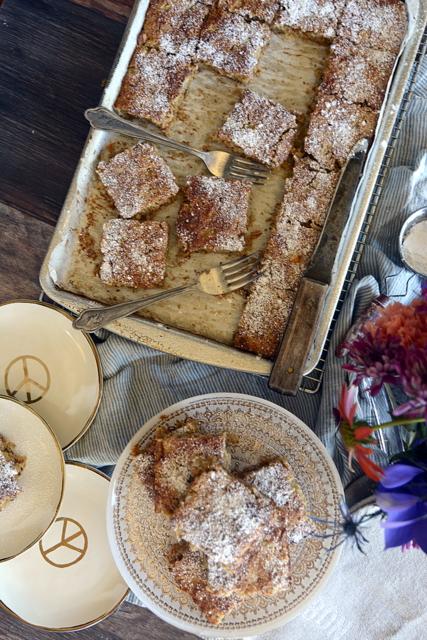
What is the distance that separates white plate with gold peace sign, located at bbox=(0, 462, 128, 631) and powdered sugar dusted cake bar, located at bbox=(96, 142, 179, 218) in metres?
0.86

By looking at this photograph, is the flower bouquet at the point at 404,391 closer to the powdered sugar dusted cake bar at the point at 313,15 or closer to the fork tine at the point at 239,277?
the fork tine at the point at 239,277

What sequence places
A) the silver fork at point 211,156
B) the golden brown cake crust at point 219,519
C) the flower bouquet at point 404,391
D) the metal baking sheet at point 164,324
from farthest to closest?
the silver fork at point 211,156 < the metal baking sheet at point 164,324 < the golden brown cake crust at point 219,519 < the flower bouquet at point 404,391

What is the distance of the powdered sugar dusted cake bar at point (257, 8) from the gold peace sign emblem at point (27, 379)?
1281mm

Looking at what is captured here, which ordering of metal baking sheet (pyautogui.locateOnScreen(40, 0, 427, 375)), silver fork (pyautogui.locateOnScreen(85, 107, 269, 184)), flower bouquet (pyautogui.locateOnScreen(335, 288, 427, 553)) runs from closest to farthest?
flower bouquet (pyautogui.locateOnScreen(335, 288, 427, 553)), metal baking sheet (pyautogui.locateOnScreen(40, 0, 427, 375)), silver fork (pyautogui.locateOnScreen(85, 107, 269, 184))

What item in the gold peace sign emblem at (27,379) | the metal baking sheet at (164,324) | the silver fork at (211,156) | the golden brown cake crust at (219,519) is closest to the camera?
the golden brown cake crust at (219,519)

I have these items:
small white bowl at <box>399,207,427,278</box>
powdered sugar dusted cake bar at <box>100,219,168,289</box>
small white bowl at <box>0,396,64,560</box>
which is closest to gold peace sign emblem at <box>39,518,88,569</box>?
small white bowl at <box>0,396,64,560</box>

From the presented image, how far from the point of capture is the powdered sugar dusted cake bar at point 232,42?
6.73 feet

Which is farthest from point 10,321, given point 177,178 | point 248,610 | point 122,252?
point 248,610

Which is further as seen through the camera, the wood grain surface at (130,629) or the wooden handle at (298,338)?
the wood grain surface at (130,629)

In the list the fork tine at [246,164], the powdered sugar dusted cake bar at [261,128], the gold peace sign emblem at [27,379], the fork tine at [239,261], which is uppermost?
the powdered sugar dusted cake bar at [261,128]

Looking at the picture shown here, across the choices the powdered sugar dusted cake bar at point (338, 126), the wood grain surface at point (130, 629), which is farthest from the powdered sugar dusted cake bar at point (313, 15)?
the wood grain surface at point (130, 629)

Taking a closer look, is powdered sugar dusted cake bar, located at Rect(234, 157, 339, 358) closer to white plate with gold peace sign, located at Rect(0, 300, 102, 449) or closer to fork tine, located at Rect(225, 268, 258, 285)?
fork tine, located at Rect(225, 268, 258, 285)

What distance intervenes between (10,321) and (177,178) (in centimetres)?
71

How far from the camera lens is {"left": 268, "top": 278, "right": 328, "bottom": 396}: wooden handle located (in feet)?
6.06
